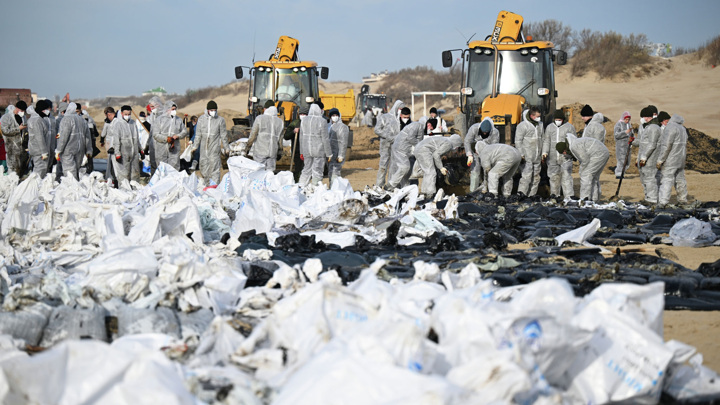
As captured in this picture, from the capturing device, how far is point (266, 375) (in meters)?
2.85

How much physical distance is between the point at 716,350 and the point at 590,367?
4.29 ft

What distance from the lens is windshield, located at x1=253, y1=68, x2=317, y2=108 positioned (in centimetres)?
1543

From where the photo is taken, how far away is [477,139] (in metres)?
11.4

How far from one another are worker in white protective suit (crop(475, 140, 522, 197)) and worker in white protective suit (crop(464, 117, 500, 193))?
217mm

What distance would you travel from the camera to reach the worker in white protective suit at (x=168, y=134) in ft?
41.7

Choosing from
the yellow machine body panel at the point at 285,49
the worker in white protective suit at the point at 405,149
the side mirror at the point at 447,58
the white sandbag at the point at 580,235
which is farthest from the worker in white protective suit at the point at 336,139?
the white sandbag at the point at 580,235

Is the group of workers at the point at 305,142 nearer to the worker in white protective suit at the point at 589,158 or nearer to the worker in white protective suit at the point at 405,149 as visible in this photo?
the worker in white protective suit at the point at 405,149

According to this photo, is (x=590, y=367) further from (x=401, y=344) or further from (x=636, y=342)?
(x=401, y=344)

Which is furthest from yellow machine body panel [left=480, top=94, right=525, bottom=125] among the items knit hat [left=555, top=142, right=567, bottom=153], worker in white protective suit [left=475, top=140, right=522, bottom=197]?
knit hat [left=555, top=142, right=567, bottom=153]

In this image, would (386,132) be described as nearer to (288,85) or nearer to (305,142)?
(305,142)

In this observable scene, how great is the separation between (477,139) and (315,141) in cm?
291

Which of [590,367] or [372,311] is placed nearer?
[590,367]

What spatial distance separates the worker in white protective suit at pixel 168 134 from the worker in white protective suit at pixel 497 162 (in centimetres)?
564

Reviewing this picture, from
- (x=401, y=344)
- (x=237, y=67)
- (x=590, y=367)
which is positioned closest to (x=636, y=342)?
(x=590, y=367)
